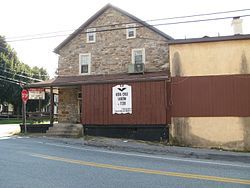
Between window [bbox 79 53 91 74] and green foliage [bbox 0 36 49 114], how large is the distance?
21.4m

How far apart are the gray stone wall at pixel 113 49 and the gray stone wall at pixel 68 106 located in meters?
1.42

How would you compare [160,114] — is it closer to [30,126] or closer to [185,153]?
[185,153]

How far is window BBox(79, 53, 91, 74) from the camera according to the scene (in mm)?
24250

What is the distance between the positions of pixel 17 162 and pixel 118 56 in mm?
14442

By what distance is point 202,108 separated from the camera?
57.8 ft

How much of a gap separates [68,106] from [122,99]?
628cm

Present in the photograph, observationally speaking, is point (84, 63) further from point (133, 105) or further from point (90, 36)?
point (133, 105)

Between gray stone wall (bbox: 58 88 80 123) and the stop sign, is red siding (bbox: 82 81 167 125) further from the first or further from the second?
the stop sign

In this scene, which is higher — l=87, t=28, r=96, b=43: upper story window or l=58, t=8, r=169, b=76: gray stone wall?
l=87, t=28, r=96, b=43: upper story window

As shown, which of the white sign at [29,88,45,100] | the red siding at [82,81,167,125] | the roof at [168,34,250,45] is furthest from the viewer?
the white sign at [29,88,45,100]

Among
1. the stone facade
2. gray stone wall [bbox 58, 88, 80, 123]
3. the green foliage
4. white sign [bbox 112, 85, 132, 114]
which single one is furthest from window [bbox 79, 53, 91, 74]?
the green foliage

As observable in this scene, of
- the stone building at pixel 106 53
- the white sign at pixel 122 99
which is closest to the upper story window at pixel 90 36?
the stone building at pixel 106 53

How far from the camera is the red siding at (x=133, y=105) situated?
18.6 m

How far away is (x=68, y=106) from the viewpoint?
24250 millimetres
